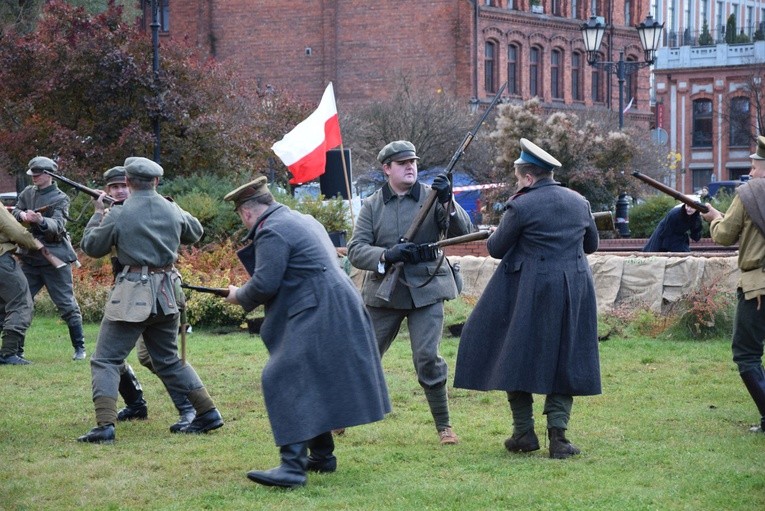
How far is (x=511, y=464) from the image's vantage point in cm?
799

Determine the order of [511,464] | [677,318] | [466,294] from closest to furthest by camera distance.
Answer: [511,464] < [677,318] < [466,294]

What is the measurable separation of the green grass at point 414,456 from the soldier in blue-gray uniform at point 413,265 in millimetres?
552

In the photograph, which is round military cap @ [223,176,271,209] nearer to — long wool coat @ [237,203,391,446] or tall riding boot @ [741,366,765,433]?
long wool coat @ [237,203,391,446]

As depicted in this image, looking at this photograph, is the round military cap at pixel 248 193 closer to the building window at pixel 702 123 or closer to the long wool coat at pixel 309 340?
the long wool coat at pixel 309 340

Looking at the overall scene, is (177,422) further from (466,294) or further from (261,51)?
(261,51)

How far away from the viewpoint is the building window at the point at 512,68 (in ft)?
172

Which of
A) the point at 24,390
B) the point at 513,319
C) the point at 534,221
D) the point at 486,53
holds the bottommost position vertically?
the point at 24,390

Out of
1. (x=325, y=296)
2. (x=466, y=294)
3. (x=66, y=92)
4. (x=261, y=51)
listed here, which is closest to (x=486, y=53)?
(x=261, y=51)

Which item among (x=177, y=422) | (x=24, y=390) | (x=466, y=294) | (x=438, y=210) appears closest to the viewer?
(x=438, y=210)

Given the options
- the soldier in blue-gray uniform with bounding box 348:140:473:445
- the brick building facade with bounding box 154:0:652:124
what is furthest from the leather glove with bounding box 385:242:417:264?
the brick building facade with bounding box 154:0:652:124

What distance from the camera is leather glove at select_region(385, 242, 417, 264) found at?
845 cm

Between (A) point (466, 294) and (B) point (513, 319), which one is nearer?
(B) point (513, 319)

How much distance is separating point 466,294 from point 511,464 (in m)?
8.60

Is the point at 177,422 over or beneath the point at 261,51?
beneath
